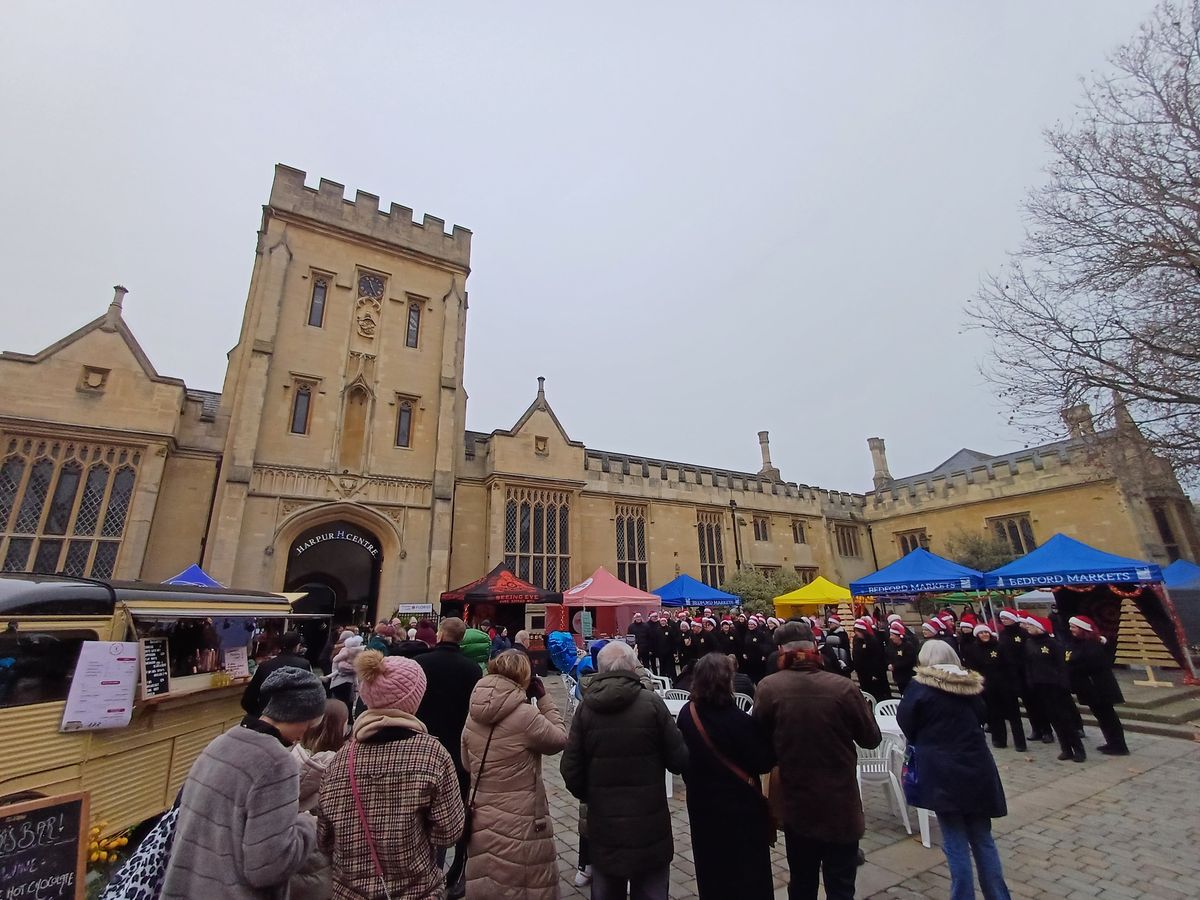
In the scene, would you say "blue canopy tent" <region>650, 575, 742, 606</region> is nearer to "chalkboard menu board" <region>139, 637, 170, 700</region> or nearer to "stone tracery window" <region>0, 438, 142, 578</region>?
"chalkboard menu board" <region>139, 637, 170, 700</region>

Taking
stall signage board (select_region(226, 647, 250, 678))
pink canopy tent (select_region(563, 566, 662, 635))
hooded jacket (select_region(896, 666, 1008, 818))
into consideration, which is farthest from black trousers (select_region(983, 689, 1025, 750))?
stall signage board (select_region(226, 647, 250, 678))

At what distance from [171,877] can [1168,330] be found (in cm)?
1181

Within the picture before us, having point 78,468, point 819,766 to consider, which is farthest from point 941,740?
point 78,468

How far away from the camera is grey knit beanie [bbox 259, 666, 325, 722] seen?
216cm

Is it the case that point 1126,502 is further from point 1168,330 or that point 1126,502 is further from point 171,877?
point 171,877

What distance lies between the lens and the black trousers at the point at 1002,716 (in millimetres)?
7023

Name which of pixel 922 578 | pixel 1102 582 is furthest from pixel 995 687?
pixel 922 578

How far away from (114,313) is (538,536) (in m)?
12.9

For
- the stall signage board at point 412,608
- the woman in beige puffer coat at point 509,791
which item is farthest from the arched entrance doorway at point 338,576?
the woman in beige puffer coat at point 509,791

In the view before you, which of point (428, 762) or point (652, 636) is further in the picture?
point (652, 636)

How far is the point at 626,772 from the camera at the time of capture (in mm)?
2730

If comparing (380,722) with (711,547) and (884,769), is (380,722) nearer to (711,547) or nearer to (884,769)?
(884,769)

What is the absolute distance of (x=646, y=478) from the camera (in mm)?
21531

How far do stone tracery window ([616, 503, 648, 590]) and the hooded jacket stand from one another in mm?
16794
